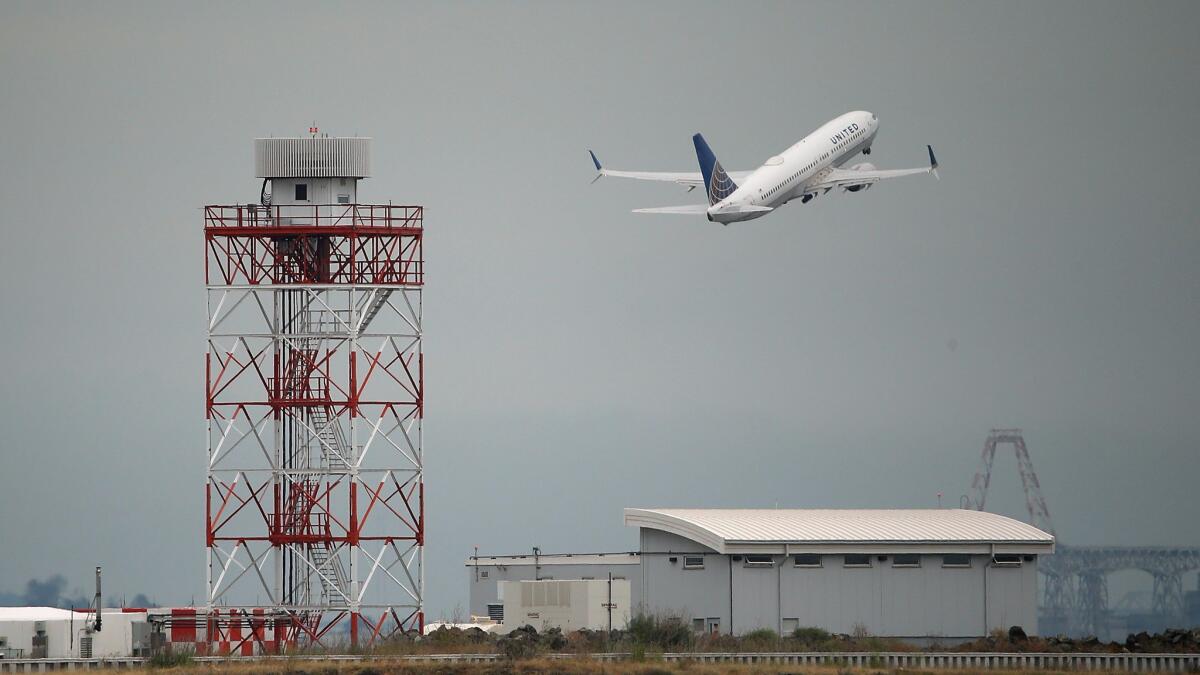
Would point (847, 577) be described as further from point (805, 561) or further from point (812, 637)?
point (812, 637)

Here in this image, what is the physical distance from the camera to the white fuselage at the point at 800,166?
143m

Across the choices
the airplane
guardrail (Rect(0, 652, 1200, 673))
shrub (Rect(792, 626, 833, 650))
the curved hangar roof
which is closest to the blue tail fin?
the airplane

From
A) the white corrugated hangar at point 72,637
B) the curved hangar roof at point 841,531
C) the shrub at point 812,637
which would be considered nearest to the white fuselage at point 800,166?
the curved hangar roof at point 841,531

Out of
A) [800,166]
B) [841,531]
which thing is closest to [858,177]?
[800,166]

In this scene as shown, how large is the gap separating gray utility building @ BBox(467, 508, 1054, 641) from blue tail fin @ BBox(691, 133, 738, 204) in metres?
38.1

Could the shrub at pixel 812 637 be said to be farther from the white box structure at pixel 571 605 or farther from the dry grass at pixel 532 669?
the white box structure at pixel 571 605

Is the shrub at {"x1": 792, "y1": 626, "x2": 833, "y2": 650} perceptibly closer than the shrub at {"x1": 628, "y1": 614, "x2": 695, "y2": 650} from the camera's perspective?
No

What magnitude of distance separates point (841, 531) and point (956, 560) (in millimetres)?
5488

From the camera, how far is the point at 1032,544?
352 feet

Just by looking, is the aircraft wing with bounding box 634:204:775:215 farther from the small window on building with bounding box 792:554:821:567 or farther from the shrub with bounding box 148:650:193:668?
the shrub with bounding box 148:650:193:668

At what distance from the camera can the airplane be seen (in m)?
143

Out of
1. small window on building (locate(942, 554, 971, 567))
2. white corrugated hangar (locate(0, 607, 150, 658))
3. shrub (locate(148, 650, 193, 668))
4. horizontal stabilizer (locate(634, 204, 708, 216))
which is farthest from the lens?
horizontal stabilizer (locate(634, 204, 708, 216))

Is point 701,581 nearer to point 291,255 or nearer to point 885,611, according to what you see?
point 885,611

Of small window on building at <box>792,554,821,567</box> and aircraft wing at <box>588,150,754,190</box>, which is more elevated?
aircraft wing at <box>588,150,754,190</box>
